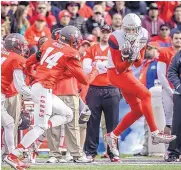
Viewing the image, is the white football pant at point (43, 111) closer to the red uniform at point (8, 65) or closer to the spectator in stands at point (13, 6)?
the red uniform at point (8, 65)

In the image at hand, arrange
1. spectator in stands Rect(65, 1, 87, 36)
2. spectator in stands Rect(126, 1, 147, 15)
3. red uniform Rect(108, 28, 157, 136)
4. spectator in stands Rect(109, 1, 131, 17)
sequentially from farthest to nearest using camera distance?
spectator in stands Rect(126, 1, 147, 15), spectator in stands Rect(109, 1, 131, 17), spectator in stands Rect(65, 1, 87, 36), red uniform Rect(108, 28, 157, 136)

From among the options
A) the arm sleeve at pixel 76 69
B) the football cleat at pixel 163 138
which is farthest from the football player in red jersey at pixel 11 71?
the football cleat at pixel 163 138

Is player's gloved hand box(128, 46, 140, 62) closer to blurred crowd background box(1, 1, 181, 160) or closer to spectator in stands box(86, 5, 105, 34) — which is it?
blurred crowd background box(1, 1, 181, 160)

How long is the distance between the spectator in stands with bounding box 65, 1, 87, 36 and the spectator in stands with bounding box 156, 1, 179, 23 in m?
2.07

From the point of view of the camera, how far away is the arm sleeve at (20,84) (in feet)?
42.0

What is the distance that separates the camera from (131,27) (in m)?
13.1

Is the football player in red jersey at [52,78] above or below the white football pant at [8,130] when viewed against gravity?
above

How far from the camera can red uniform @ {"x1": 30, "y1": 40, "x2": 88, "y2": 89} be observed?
41.0 feet

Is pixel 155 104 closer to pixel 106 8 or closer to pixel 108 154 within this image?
pixel 108 154

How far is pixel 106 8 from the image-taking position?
20.9 m

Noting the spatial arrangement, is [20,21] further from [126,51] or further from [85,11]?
[126,51]

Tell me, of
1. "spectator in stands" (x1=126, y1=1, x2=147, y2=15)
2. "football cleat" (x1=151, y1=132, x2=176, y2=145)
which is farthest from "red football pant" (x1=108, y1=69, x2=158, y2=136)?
"spectator in stands" (x1=126, y1=1, x2=147, y2=15)

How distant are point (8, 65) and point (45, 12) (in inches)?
262

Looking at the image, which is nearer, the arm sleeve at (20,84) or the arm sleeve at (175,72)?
Result: the arm sleeve at (20,84)
